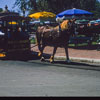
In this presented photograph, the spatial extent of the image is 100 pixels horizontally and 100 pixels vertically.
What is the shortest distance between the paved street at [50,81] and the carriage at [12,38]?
10.7 feet

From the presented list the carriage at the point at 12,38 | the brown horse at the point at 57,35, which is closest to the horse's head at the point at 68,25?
the brown horse at the point at 57,35

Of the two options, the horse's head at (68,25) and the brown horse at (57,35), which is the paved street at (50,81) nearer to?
the brown horse at (57,35)

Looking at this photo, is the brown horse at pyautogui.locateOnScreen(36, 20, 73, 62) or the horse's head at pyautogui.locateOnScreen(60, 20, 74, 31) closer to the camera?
the horse's head at pyautogui.locateOnScreen(60, 20, 74, 31)

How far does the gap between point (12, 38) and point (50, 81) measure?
249 inches

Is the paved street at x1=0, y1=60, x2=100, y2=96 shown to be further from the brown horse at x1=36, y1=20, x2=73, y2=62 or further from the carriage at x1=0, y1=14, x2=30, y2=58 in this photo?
the carriage at x1=0, y1=14, x2=30, y2=58

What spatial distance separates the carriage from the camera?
1349cm

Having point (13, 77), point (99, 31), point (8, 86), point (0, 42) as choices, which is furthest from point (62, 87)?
point (99, 31)

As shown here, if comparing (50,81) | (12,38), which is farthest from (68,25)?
(50,81)

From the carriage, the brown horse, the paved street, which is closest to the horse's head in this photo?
the brown horse

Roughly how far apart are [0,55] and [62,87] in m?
7.24

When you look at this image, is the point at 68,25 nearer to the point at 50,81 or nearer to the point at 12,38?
the point at 12,38

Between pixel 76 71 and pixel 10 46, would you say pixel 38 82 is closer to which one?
pixel 76 71

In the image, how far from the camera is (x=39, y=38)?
525 inches

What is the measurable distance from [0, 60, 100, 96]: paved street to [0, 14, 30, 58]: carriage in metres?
3.27
